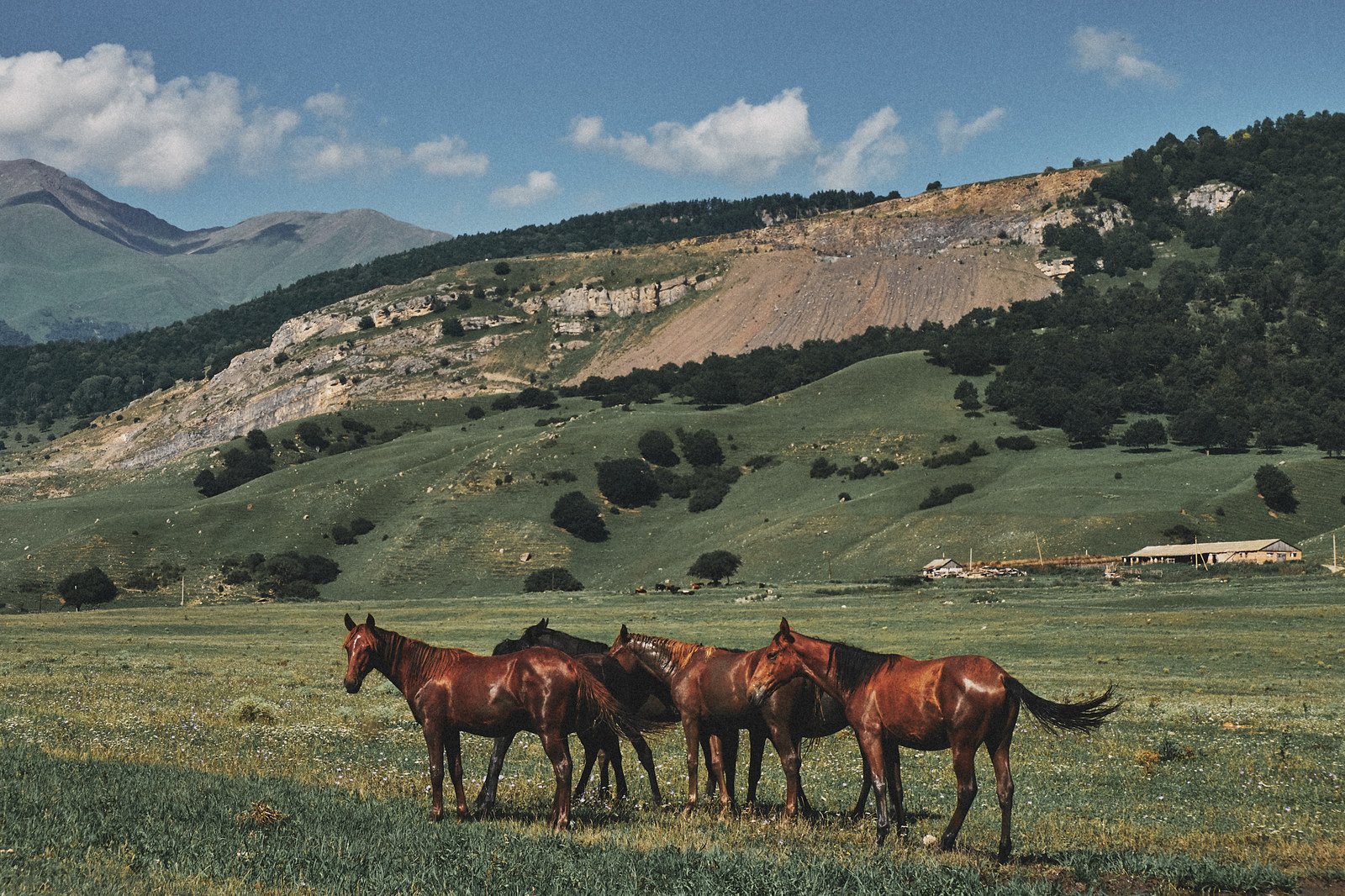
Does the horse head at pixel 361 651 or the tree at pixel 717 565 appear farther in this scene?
the tree at pixel 717 565

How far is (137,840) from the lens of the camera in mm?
10805

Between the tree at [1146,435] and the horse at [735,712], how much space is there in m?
139

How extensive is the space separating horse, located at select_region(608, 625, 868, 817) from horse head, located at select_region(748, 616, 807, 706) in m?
0.25

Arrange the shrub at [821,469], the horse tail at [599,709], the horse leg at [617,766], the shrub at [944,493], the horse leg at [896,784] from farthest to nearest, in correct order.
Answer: the shrub at [821,469] → the shrub at [944,493] → the horse leg at [617,766] → the horse tail at [599,709] → the horse leg at [896,784]

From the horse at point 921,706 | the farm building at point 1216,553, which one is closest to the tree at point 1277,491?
the farm building at point 1216,553

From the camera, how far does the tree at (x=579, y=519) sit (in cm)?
13538

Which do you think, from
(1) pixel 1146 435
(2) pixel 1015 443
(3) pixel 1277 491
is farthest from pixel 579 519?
(3) pixel 1277 491

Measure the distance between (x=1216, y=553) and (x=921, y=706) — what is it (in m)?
92.8

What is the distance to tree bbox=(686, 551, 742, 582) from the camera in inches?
4306

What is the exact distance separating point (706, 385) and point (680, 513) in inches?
1981

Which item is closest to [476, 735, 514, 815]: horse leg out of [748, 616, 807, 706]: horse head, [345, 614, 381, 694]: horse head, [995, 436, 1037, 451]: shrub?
[345, 614, 381, 694]: horse head

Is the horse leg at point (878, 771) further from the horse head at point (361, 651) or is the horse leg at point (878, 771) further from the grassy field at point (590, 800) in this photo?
the horse head at point (361, 651)

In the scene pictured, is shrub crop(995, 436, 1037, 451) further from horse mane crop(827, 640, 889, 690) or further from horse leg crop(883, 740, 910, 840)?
horse mane crop(827, 640, 889, 690)

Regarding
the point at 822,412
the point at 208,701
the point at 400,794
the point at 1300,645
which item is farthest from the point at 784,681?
the point at 822,412
